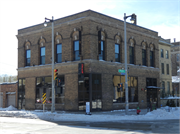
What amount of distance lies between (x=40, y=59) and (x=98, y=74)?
30.1 feet

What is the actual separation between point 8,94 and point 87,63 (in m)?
16.4

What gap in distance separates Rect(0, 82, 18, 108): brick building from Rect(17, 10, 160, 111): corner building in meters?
2.02

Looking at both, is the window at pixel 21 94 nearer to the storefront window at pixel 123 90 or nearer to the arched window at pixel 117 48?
the storefront window at pixel 123 90

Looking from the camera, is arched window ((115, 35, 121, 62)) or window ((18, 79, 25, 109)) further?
window ((18, 79, 25, 109))

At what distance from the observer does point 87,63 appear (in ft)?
86.7

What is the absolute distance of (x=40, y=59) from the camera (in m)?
31.6

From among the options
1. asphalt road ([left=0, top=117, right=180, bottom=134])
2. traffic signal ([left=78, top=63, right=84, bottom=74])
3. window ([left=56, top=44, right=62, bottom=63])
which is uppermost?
window ([left=56, top=44, right=62, bottom=63])

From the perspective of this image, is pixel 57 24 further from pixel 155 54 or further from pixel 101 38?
pixel 155 54

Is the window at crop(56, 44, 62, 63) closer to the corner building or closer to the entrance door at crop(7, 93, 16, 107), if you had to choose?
the corner building

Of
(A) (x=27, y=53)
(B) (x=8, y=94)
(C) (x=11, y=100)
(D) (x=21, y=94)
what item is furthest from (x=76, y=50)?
(B) (x=8, y=94)

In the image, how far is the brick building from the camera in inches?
1375

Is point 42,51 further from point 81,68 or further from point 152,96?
point 152,96

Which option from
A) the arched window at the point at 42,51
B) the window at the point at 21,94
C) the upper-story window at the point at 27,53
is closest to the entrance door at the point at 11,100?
the window at the point at 21,94

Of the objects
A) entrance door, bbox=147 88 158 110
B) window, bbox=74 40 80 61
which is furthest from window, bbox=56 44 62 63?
entrance door, bbox=147 88 158 110
